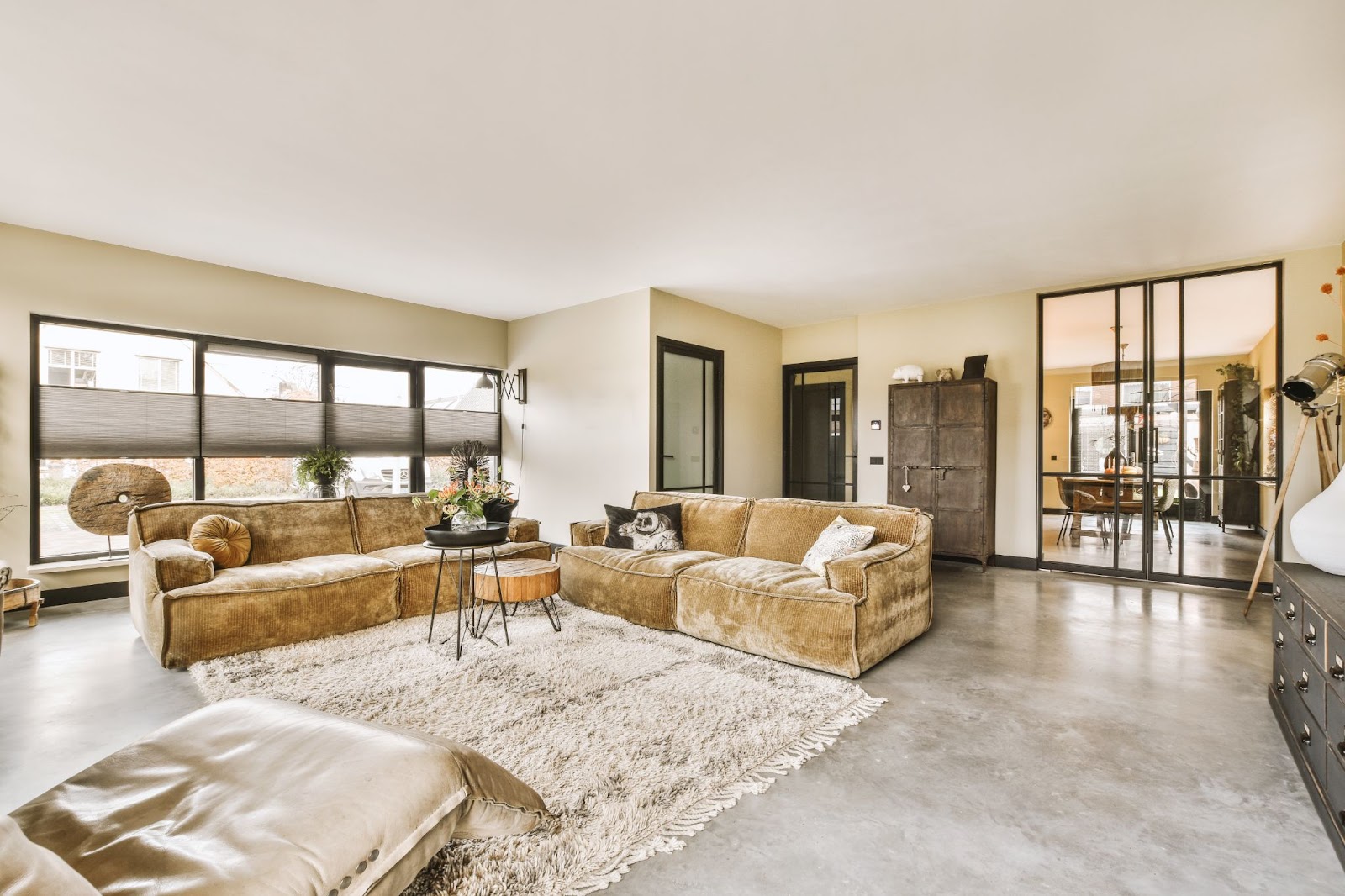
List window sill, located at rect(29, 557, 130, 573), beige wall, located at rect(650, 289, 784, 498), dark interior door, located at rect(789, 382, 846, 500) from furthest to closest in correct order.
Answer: dark interior door, located at rect(789, 382, 846, 500) < beige wall, located at rect(650, 289, 784, 498) < window sill, located at rect(29, 557, 130, 573)

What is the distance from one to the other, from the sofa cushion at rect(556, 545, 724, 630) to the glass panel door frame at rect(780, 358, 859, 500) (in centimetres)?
352

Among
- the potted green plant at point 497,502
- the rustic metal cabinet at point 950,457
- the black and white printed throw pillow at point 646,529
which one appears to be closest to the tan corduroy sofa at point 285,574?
the potted green plant at point 497,502

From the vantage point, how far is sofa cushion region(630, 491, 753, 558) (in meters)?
4.42

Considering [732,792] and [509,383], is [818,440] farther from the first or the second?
[732,792]

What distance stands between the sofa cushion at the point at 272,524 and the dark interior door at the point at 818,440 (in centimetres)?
514

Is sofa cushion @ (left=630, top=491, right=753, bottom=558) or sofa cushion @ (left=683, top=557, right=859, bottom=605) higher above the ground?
sofa cushion @ (left=630, top=491, right=753, bottom=558)

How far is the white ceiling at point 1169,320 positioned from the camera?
5098 mm

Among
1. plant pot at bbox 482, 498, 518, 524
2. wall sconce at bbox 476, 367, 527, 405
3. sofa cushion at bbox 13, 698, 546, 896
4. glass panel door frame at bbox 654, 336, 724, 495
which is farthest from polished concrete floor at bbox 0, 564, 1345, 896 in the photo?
wall sconce at bbox 476, 367, 527, 405

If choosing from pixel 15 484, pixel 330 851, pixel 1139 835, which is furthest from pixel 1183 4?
pixel 15 484

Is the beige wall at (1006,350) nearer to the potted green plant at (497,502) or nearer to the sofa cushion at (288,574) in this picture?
the potted green plant at (497,502)

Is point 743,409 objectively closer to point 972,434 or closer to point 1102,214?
point 972,434

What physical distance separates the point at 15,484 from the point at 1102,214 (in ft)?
25.2

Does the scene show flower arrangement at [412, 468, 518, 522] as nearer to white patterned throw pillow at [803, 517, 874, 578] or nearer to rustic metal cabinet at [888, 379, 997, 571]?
white patterned throw pillow at [803, 517, 874, 578]

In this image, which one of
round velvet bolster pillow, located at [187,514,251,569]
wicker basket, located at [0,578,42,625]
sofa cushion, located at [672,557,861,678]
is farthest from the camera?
wicker basket, located at [0,578,42,625]
